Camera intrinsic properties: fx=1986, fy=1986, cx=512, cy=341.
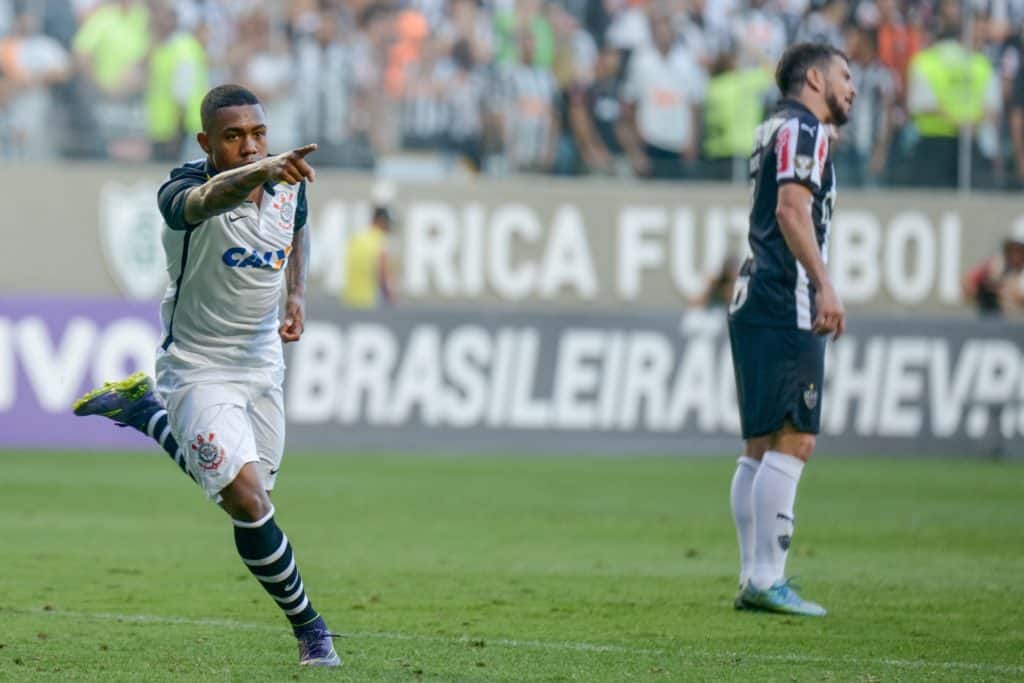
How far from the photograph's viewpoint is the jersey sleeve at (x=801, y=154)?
867cm

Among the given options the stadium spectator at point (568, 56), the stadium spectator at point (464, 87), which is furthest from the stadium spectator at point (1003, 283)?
the stadium spectator at point (464, 87)

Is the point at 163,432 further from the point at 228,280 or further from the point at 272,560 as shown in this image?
the point at 272,560

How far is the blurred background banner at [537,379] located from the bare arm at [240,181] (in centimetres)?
A: 1189

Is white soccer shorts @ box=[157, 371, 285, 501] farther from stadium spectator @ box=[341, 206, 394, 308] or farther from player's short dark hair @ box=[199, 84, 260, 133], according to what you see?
stadium spectator @ box=[341, 206, 394, 308]

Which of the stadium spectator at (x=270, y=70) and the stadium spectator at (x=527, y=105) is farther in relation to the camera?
the stadium spectator at (x=527, y=105)

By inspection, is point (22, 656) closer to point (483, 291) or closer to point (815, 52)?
point (815, 52)

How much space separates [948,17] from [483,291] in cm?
618

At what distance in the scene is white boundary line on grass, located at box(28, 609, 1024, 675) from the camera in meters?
7.23

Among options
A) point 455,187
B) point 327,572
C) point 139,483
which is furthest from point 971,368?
point 327,572

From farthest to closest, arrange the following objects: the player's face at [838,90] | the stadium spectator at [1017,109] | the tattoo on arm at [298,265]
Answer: the stadium spectator at [1017,109] → the player's face at [838,90] → the tattoo on arm at [298,265]

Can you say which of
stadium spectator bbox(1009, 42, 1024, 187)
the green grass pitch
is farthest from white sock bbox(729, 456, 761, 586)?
stadium spectator bbox(1009, 42, 1024, 187)

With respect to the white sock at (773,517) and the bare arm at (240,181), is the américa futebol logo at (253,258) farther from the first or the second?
the white sock at (773,517)

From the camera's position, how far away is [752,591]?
883 cm

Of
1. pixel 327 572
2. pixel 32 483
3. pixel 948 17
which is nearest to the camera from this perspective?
pixel 327 572
